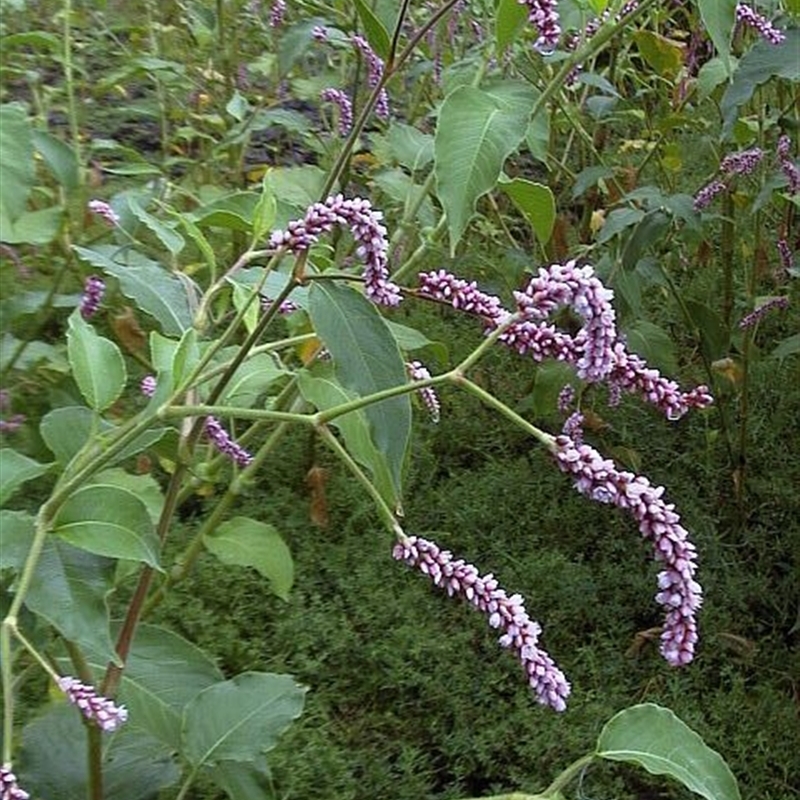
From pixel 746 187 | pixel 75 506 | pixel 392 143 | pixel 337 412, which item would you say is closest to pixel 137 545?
pixel 75 506

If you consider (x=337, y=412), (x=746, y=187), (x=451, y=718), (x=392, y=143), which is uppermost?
(x=337, y=412)

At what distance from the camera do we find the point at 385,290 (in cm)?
95

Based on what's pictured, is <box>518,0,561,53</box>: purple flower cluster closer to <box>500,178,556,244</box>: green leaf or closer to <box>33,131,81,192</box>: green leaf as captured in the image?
<box>500,178,556,244</box>: green leaf

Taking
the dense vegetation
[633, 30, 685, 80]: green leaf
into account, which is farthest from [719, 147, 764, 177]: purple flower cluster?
Result: [633, 30, 685, 80]: green leaf

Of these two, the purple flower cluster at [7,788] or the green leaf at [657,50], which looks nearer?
the purple flower cluster at [7,788]

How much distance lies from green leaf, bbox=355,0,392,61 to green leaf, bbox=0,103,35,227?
323mm

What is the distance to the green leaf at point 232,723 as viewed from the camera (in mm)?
1207

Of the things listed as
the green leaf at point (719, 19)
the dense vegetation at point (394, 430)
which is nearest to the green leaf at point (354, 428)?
the dense vegetation at point (394, 430)

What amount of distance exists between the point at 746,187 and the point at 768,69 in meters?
1.51

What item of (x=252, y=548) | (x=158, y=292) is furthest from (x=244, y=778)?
(x=158, y=292)

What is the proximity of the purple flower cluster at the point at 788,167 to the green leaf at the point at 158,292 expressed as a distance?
106 cm

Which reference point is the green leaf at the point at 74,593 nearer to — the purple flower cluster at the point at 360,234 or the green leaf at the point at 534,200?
the purple flower cluster at the point at 360,234

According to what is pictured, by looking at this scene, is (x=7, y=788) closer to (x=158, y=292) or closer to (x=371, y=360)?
(x=371, y=360)

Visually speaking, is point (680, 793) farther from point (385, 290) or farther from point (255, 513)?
point (385, 290)
